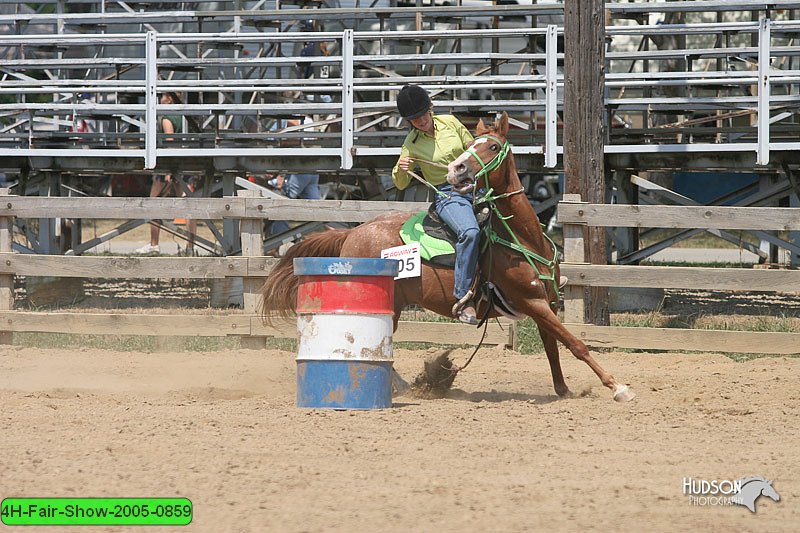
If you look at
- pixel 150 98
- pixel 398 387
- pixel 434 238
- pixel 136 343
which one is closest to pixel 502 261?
pixel 434 238

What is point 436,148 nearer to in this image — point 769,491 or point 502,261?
point 502,261

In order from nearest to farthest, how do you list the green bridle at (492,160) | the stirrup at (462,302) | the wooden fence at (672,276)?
the green bridle at (492,160)
the stirrup at (462,302)
the wooden fence at (672,276)

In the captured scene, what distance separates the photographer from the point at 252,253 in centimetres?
1063

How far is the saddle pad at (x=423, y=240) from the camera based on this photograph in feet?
27.2

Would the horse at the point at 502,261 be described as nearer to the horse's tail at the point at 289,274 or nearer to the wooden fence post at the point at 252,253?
the horse's tail at the point at 289,274

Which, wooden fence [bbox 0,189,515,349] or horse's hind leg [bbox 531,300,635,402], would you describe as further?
wooden fence [bbox 0,189,515,349]

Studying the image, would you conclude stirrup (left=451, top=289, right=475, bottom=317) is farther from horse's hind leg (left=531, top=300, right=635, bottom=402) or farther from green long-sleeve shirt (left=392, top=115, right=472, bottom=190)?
green long-sleeve shirt (left=392, top=115, right=472, bottom=190)

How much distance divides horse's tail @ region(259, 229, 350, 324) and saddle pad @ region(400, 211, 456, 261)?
55 centimetres

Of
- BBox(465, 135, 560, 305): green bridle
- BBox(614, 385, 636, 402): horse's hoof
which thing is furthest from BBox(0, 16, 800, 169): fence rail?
BBox(614, 385, 636, 402): horse's hoof

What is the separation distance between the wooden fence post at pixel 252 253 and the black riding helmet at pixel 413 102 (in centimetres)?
308

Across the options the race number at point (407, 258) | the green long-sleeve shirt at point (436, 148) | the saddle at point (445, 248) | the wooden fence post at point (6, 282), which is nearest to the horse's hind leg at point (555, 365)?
the saddle at point (445, 248)

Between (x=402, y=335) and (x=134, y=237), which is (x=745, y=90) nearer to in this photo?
(x=402, y=335)

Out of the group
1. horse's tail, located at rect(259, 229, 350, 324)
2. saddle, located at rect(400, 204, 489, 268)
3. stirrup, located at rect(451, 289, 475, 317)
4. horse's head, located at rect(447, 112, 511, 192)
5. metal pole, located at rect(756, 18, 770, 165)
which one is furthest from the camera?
metal pole, located at rect(756, 18, 770, 165)

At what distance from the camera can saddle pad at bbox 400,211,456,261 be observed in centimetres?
830
